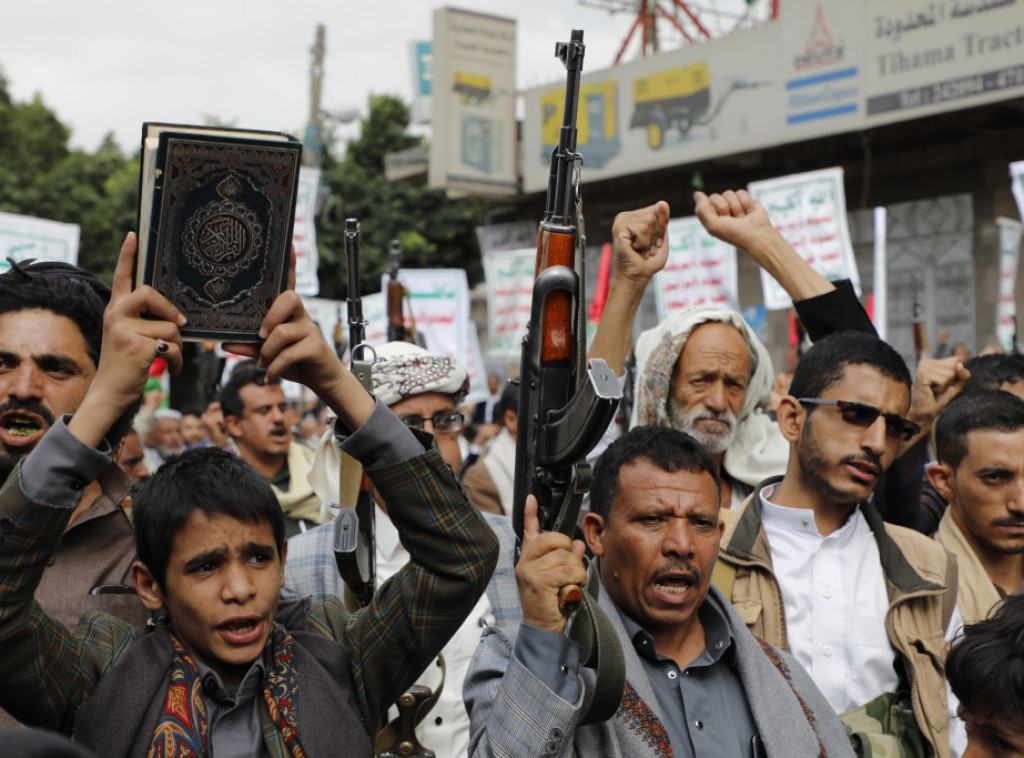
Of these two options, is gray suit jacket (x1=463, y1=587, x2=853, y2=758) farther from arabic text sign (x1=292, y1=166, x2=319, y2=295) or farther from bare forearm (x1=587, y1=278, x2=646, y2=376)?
arabic text sign (x1=292, y1=166, x2=319, y2=295)

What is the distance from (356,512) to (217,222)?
1225 millimetres

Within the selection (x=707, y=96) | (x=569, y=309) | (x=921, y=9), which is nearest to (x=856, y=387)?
(x=569, y=309)

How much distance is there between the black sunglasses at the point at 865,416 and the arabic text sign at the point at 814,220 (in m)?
4.80

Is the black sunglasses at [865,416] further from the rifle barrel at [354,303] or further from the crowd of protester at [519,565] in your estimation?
the rifle barrel at [354,303]

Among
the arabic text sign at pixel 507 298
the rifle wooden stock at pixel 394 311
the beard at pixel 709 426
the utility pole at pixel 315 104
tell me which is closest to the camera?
the beard at pixel 709 426

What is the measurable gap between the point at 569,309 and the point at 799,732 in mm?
1127

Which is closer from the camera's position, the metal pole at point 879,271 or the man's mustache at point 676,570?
the man's mustache at point 676,570

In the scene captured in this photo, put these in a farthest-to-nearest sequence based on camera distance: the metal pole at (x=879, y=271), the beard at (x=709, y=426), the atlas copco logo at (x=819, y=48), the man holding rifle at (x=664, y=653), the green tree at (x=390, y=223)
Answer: the green tree at (x=390, y=223) → the atlas copco logo at (x=819, y=48) → the metal pole at (x=879, y=271) → the beard at (x=709, y=426) → the man holding rifle at (x=664, y=653)

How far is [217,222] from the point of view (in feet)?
6.71

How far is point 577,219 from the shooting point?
2.39 metres

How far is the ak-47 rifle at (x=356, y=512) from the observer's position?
2.85 metres

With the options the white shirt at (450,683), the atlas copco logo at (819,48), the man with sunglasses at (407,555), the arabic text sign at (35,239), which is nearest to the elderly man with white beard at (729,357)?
the man with sunglasses at (407,555)

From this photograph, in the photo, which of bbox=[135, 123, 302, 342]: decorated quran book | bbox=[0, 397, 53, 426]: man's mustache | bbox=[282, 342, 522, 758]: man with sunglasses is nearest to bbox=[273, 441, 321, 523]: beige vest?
bbox=[282, 342, 522, 758]: man with sunglasses

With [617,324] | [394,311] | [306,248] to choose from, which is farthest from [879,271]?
[617,324]
